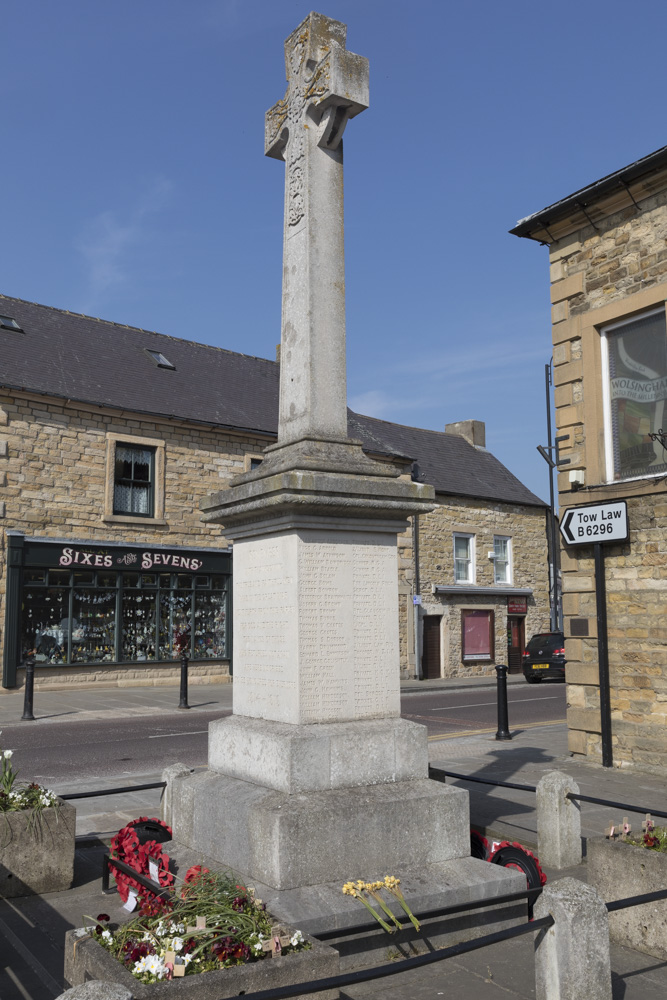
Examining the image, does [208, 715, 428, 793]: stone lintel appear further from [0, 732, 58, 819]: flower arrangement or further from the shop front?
the shop front

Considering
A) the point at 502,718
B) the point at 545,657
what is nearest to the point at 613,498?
the point at 502,718

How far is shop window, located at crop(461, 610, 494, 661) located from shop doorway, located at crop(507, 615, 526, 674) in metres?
1.23

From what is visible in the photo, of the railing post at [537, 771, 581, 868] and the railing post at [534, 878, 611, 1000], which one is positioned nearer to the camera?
the railing post at [534, 878, 611, 1000]

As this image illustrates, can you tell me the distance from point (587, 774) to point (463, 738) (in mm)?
3636

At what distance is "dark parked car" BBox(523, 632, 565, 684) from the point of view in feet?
83.0

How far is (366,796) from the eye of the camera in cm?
471

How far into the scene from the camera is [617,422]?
10.5m

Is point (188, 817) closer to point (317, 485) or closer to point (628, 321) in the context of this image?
point (317, 485)

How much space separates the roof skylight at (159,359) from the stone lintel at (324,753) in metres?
20.7

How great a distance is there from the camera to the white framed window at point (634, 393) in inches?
396

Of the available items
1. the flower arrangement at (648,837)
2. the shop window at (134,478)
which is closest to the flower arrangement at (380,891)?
the flower arrangement at (648,837)

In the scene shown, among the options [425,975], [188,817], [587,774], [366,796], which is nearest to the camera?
[425,975]

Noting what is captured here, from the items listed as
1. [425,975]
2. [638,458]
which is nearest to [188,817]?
[425,975]

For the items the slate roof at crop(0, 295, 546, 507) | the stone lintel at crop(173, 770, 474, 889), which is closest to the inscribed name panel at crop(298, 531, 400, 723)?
the stone lintel at crop(173, 770, 474, 889)
